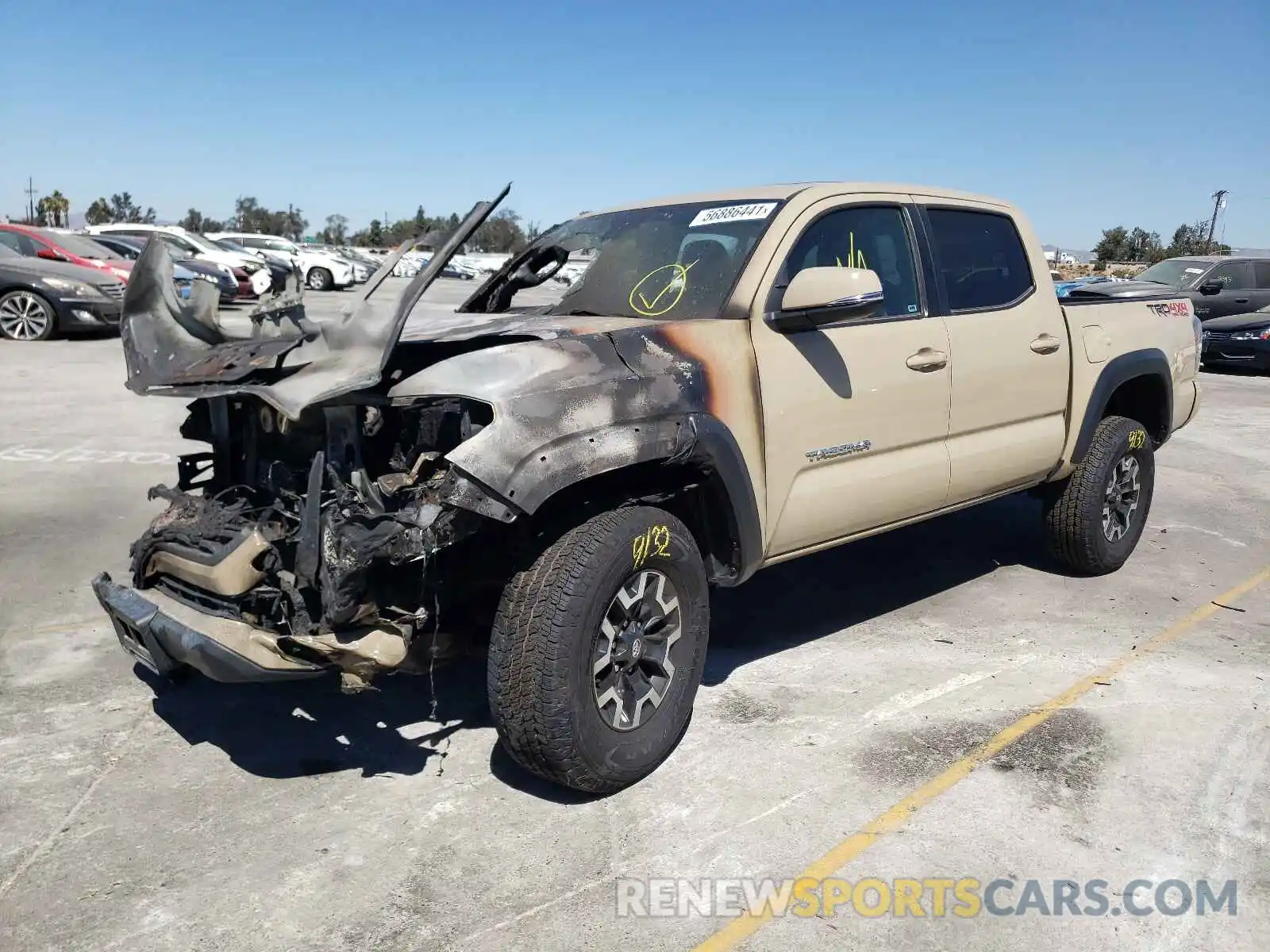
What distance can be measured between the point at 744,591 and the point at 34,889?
11.1 ft

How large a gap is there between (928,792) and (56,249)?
50.7ft

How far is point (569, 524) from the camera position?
3.29m

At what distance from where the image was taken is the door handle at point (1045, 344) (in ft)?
15.8

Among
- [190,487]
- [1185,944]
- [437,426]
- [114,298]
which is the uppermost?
[114,298]

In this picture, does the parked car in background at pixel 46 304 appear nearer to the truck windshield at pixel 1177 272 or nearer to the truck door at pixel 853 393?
the truck door at pixel 853 393

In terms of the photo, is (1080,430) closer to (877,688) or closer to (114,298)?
(877,688)

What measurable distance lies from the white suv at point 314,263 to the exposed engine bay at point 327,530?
24.7 m

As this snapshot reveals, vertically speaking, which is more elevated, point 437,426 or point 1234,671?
point 437,426

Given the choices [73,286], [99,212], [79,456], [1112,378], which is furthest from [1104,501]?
[99,212]

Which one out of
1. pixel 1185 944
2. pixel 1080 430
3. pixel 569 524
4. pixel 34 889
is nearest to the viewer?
pixel 1185 944

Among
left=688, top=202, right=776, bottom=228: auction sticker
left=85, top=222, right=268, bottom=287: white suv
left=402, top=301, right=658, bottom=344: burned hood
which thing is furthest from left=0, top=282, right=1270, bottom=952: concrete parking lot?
left=85, top=222, right=268, bottom=287: white suv

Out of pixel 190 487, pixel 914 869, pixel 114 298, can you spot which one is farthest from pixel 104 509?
pixel 114 298

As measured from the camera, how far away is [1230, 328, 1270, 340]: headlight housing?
1452 cm

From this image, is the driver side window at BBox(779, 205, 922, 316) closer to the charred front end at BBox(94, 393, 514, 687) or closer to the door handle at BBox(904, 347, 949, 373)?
the door handle at BBox(904, 347, 949, 373)
